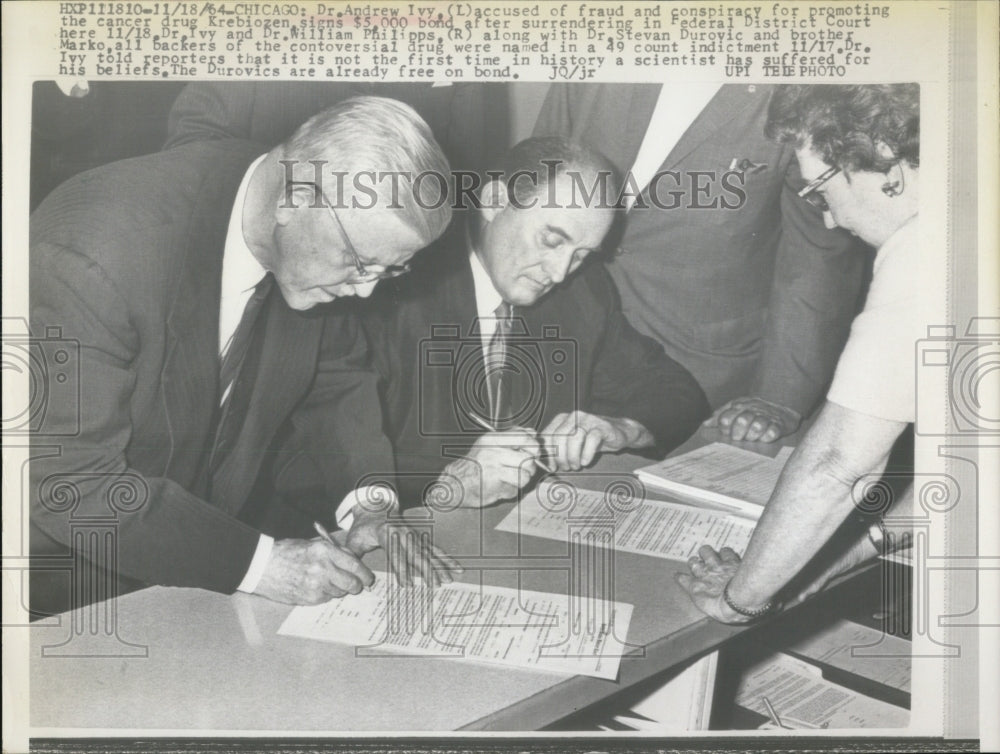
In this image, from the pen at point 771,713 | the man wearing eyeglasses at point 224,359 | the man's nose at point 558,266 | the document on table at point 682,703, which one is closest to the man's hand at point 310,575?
the man wearing eyeglasses at point 224,359

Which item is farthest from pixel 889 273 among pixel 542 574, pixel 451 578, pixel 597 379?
pixel 451 578

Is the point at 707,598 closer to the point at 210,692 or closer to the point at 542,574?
the point at 542,574

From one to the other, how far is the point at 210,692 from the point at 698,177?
6.61ft

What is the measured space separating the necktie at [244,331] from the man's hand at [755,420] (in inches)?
53.8

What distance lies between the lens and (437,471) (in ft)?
9.64

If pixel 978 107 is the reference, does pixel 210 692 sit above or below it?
below

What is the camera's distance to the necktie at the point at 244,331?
9.46 feet

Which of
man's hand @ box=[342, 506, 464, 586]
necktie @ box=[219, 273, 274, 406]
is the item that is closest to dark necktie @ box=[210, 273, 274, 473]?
necktie @ box=[219, 273, 274, 406]

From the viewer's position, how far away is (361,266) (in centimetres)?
290

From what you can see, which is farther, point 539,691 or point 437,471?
point 437,471

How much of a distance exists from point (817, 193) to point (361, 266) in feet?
4.38

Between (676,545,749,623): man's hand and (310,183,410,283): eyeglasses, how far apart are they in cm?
118

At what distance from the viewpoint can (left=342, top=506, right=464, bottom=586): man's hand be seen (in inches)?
115

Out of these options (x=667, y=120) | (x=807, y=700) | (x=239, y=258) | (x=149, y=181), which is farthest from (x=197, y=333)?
(x=807, y=700)
